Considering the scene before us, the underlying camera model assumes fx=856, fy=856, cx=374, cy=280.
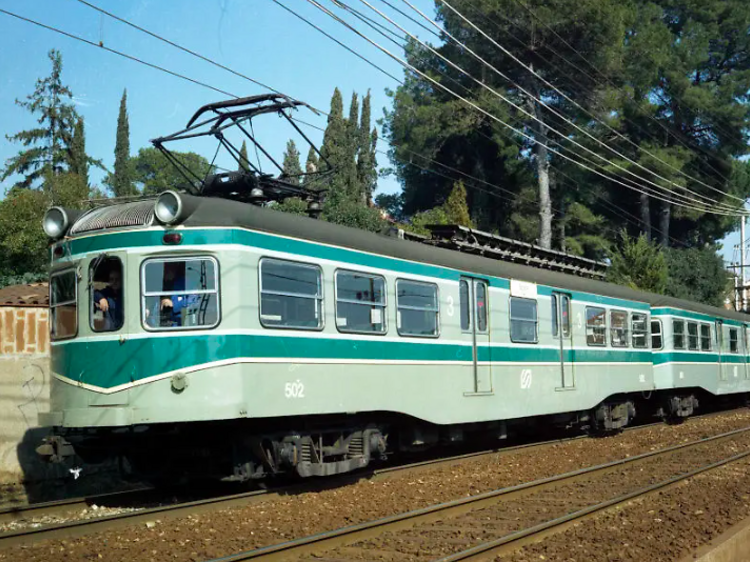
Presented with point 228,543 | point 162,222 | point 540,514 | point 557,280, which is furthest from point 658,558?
point 557,280

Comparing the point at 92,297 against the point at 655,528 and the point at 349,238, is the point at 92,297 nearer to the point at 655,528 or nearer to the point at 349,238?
the point at 349,238

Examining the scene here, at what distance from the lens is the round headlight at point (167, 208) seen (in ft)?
29.5

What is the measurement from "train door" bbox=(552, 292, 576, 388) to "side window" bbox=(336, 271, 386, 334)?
4946 mm

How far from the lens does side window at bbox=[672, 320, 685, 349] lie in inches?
788

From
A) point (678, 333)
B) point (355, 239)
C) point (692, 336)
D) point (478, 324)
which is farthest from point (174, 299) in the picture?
point (692, 336)

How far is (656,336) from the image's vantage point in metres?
19.7

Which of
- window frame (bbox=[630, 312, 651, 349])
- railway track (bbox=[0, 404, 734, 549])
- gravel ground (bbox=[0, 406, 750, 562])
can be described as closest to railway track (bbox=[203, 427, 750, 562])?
gravel ground (bbox=[0, 406, 750, 562])

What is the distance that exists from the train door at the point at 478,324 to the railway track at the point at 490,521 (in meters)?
2.04

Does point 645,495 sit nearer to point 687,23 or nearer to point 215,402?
point 215,402

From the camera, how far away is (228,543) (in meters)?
7.70

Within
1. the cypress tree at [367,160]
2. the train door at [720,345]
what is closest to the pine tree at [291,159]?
the cypress tree at [367,160]

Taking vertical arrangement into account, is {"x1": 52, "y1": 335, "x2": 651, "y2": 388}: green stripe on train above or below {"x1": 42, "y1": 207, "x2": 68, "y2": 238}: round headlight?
below

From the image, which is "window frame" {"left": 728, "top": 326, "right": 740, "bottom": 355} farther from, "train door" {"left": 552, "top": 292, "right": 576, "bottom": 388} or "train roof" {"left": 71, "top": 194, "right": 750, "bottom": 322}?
"train door" {"left": 552, "top": 292, "right": 576, "bottom": 388}

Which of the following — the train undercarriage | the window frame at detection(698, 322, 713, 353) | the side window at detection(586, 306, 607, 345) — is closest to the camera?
the train undercarriage
